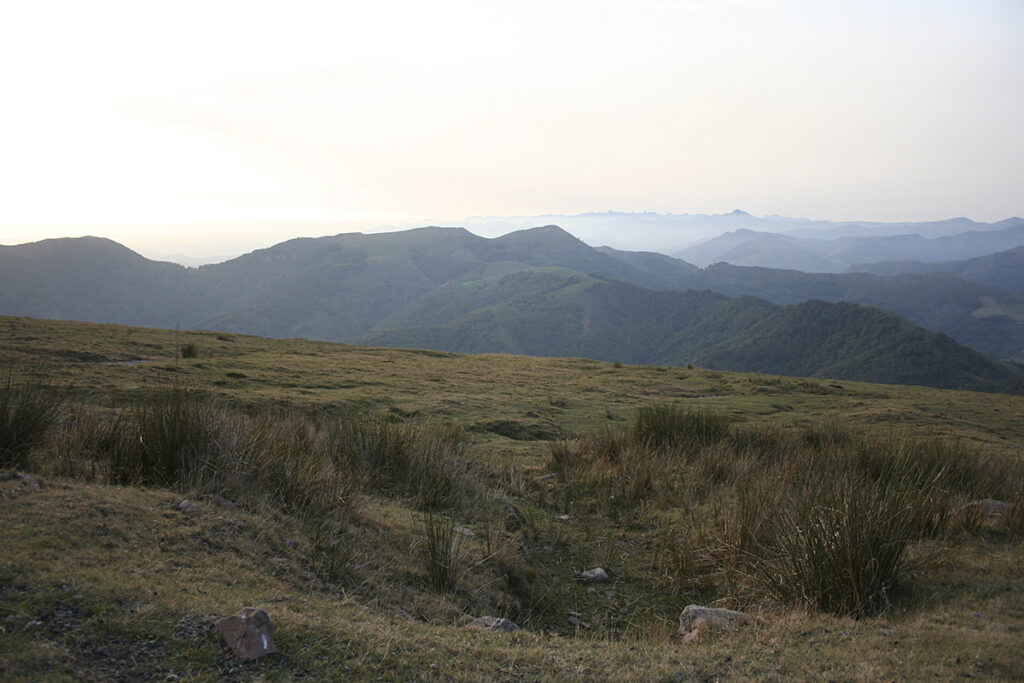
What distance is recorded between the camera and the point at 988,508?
660 centimetres

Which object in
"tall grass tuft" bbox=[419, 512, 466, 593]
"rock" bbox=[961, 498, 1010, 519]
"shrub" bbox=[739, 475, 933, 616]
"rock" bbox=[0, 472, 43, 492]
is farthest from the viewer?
"rock" bbox=[961, 498, 1010, 519]

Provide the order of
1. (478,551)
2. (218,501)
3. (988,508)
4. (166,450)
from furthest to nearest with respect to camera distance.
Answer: (988,508) < (166,450) < (478,551) < (218,501)

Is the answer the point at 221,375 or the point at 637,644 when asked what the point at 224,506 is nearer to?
the point at 637,644

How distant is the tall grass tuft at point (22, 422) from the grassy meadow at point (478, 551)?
0.07ft

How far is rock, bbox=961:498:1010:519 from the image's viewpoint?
20.4ft

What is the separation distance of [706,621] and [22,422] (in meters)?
6.16

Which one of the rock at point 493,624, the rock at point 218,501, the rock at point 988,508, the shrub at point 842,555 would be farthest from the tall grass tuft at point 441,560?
the rock at point 988,508

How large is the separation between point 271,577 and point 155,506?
4.01 ft

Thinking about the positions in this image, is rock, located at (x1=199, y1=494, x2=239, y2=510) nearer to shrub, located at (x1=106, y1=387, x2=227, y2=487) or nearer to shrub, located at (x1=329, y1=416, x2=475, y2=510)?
shrub, located at (x1=106, y1=387, x2=227, y2=487)

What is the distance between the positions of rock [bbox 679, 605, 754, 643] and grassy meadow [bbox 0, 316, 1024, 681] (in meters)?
0.13

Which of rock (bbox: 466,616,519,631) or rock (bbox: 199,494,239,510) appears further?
rock (bbox: 199,494,239,510)

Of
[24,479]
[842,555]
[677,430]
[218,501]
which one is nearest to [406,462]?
[218,501]

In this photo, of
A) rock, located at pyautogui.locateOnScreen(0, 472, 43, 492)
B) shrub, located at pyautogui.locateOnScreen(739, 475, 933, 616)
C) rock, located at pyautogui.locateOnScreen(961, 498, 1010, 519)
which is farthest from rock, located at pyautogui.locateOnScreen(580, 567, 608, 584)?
rock, located at pyautogui.locateOnScreen(0, 472, 43, 492)

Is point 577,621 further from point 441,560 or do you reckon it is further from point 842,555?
point 842,555
